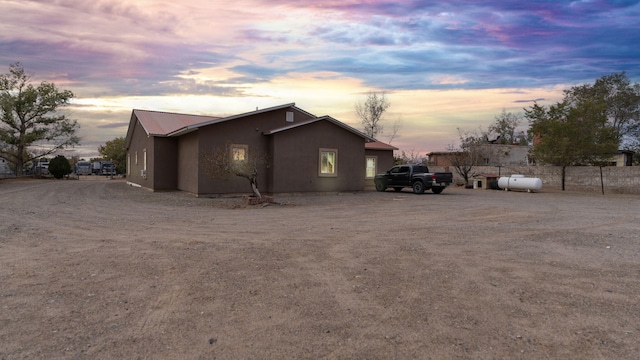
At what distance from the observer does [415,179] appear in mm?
22875

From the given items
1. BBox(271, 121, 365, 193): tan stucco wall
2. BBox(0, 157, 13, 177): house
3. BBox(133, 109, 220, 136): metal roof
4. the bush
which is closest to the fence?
BBox(271, 121, 365, 193): tan stucco wall

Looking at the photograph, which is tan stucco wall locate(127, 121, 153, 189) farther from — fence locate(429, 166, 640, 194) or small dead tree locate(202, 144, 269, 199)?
fence locate(429, 166, 640, 194)

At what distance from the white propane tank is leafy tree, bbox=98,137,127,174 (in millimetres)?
39179

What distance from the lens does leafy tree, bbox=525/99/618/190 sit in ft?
87.0

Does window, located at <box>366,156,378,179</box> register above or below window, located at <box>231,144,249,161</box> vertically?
below

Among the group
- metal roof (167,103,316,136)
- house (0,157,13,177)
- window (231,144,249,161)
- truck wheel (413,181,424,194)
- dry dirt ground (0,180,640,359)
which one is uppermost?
metal roof (167,103,316,136)

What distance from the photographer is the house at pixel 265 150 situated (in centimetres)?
1894

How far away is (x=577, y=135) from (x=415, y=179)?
1270cm

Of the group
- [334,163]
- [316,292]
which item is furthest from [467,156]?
[316,292]

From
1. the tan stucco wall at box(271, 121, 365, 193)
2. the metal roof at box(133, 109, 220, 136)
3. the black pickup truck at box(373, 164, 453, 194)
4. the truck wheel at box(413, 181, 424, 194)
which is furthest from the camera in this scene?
the truck wheel at box(413, 181, 424, 194)

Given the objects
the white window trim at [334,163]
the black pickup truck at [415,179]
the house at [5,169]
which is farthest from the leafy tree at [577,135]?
the house at [5,169]

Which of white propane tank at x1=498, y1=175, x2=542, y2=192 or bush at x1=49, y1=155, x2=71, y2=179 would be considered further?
bush at x1=49, y1=155, x2=71, y2=179

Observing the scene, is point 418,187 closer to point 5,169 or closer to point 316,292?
point 316,292

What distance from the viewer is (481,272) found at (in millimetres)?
6051
